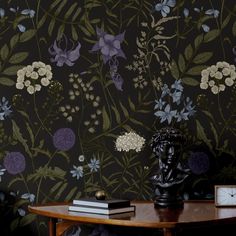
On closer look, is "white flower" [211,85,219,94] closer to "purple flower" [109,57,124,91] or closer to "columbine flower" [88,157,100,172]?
"purple flower" [109,57,124,91]

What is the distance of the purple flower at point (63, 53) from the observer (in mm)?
2881

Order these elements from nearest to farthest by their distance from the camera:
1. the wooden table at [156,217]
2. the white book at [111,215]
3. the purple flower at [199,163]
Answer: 1. the wooden table at [156,217]
2. the white book at [111,215]
3. the purple flower at [199,163]

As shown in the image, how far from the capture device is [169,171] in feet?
8.35

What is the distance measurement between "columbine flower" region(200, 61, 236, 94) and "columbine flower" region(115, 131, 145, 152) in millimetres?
423

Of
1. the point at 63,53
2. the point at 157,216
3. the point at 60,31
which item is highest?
the point at 60,31

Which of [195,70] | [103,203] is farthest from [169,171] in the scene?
[195,70]

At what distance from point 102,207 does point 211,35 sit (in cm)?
112

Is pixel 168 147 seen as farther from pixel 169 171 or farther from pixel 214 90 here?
pixel 214 90

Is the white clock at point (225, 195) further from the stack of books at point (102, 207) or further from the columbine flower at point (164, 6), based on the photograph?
the columbine flower at point (164, 6)

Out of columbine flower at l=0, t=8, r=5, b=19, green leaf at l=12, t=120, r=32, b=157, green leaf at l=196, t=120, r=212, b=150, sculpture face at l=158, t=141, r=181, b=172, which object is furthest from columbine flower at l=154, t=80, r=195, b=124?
columbine flower at l=0, t=8, r=5, b=19

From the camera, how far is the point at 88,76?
2877 mm

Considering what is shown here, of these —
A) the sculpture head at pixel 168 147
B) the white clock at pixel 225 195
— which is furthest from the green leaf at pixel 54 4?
the white clock at pixel 225 195

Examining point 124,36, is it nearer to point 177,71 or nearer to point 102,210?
point 177,71

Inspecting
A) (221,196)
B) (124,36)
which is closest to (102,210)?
(221,196)
